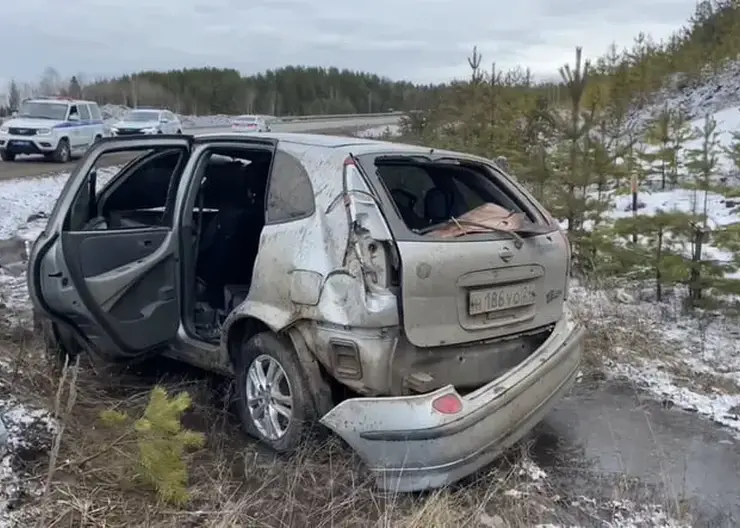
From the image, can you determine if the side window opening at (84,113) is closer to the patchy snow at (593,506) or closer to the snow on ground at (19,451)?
the snow on ground at (19,451)

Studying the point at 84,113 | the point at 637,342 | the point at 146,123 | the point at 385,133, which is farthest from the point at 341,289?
the point at 385,133

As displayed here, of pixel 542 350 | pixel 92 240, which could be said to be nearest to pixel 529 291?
pixel 542 350

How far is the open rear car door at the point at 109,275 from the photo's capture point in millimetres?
4871

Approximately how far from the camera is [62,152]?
22906mm

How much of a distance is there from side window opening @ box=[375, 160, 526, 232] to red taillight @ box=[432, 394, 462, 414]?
1321 mm

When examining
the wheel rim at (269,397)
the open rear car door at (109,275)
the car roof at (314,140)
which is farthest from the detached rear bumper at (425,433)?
the open rear car door at (109,275)

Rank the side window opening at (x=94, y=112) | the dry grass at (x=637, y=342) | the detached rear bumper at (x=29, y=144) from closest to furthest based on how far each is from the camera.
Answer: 1. the dry grass at (x=637, y=342)
2. the detached rear bumper at (x=29, y=144)
3. the side window opening at (x=94, y=112)

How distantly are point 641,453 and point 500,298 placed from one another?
1460mm

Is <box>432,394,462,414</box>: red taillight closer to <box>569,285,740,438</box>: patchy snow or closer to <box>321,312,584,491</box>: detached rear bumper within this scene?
<box>321,312,584,491</box>: detached rear bumper

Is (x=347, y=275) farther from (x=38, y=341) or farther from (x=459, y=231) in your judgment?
(x=38, y=341)

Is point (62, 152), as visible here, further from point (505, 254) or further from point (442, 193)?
point (505, 254)

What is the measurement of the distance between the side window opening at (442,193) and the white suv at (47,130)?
785 inches

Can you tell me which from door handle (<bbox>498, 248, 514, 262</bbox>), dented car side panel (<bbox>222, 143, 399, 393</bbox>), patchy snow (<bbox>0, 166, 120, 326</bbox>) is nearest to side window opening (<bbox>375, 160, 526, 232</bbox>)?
door handle (<bbox>498, 248, 514, 262</bbox>)

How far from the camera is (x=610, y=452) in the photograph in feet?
15.8
